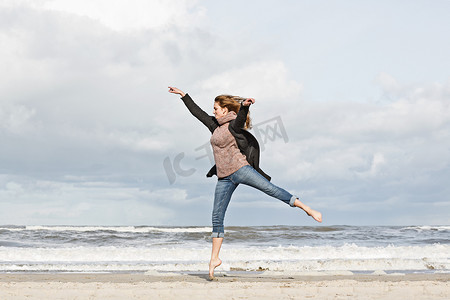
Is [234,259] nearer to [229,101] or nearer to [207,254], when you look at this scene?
[207,254]

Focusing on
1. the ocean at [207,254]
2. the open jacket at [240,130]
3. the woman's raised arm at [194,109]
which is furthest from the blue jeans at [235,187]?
the ocean at [207,254]

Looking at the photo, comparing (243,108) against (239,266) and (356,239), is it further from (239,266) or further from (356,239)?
(356,239)

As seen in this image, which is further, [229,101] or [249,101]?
[229,101]

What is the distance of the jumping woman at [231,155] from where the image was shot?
5156 mm

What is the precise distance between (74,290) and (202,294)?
1.46 metres

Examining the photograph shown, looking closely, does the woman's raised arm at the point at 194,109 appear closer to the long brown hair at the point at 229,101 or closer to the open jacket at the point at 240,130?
the open jacket at the point at 240,130

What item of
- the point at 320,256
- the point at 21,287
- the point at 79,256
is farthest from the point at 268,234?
the point at 21,287

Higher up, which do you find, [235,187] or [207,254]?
[235,187]

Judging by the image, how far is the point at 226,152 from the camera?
536cm

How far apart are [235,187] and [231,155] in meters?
0.40

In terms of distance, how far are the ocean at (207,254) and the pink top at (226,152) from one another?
3802mm

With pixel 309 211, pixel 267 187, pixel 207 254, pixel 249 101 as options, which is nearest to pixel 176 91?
pixel 249 101

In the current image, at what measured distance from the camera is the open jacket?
17.0ft

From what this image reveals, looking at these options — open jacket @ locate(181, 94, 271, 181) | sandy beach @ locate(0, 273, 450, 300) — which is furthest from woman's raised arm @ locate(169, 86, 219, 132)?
sandy beach @ locate(0, 273, 450, 300)
